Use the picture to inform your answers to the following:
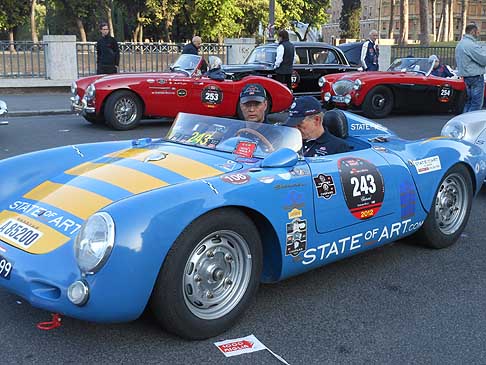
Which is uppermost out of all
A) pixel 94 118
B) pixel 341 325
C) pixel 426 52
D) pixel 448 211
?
pixel 426 52

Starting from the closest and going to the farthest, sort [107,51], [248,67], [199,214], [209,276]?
[199,214] < [209,276] < [107,51] < [248,67]

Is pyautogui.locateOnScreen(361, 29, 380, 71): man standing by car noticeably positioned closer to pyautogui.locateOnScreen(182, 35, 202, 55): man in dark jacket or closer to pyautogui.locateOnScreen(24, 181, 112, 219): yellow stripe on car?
pyautogui.locateOnScreen(182, 35, 202, 55): man in dark jacket

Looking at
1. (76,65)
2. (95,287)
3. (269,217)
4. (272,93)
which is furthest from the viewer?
(76,65)

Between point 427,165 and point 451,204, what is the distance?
22.0 inches

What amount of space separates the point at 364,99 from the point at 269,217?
32.5 ft

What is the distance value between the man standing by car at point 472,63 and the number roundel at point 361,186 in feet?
24.5

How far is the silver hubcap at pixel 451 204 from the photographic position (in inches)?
181

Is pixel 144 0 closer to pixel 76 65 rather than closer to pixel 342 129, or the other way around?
pixel 76 65

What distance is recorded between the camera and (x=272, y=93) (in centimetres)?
1210

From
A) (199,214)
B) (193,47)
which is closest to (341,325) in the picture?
(199,214)

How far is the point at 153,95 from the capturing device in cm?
1088

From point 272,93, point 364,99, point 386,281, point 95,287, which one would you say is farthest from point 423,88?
point 95,287

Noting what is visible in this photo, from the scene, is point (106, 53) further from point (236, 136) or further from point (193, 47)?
point (236, 136)

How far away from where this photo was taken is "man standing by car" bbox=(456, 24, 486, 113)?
408 inches
